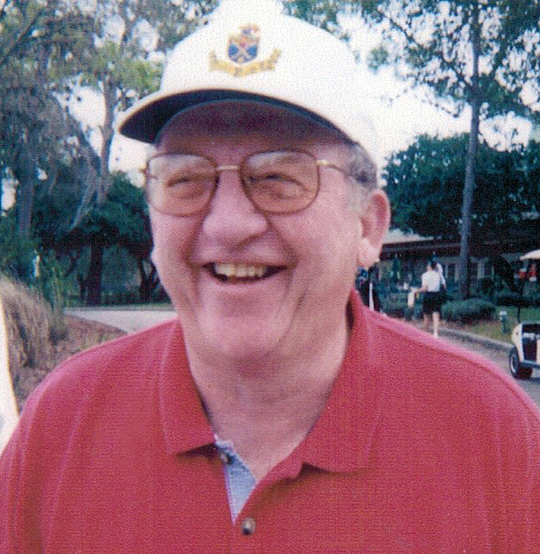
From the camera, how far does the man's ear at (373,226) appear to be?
222 centimetres

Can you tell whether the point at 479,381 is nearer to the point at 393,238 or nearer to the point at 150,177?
the point at 150,177

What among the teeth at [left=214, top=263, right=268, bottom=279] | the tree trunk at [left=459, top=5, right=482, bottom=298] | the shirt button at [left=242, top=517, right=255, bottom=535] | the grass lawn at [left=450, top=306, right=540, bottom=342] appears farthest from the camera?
the tree trunk at [left=459, top=5, right=482, bottom=298]

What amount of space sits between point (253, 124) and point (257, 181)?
0.14 meters

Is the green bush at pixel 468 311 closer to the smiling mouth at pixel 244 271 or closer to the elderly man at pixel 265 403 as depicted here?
the elderly man at pixel 265 403

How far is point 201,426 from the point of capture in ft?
6.67

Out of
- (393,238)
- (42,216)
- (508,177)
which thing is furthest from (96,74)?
(393,238)

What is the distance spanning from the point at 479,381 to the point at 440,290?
15.0 meters

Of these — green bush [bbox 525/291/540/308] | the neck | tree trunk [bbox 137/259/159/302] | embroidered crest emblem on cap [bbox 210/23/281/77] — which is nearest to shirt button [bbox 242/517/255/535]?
the neck

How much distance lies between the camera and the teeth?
6.44 ft

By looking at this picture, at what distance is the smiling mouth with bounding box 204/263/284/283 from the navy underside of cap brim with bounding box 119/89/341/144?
0.37m

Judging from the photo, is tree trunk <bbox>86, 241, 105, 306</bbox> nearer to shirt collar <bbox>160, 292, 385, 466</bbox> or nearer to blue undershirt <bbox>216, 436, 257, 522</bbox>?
shirt collar <bbox>160, 292, 385, 466</bbox>

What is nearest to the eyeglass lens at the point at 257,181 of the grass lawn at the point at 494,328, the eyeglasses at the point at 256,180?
the eyeglasses at the point at 256,180

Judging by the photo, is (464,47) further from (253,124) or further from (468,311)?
(253,124)

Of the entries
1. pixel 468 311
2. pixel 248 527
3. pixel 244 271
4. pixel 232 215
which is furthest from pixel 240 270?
→ pixel 468 311
